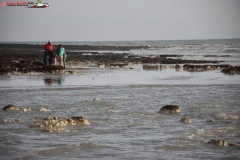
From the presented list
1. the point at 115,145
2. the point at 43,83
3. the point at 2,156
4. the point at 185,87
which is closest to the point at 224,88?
the point at 185,87

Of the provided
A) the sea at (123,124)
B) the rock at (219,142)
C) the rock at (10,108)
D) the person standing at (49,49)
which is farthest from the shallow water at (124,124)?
the person standing at (49,49)

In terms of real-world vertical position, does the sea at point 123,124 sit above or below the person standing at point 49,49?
below

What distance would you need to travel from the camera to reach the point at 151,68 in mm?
32219

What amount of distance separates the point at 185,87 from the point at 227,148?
1095cm

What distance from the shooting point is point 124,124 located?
33.6ft

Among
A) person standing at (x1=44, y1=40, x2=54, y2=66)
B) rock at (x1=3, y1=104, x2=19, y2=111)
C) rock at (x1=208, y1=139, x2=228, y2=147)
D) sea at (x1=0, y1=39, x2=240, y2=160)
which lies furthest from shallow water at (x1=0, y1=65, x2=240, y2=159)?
person standing at (x1=44, y1=40, x2=54, y2=66)

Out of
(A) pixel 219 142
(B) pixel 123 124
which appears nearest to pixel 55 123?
(B) pixel 123 124

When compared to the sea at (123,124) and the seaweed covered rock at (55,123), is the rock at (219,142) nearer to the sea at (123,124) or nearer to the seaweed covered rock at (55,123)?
the sea at (123,124)

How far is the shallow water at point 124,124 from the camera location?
7.62 metres

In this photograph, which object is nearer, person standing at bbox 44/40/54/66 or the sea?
the sea

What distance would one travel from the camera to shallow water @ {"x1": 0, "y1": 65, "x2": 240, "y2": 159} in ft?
25.0

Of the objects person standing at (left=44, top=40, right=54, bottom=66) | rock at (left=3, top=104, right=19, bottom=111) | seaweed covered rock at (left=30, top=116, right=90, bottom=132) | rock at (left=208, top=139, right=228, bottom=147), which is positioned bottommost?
rock at (left=3, top=104, right=19, bottom=111)

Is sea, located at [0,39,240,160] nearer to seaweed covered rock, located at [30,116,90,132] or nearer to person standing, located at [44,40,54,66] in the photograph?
seaweed covered rock, located at [30,116,90,132]

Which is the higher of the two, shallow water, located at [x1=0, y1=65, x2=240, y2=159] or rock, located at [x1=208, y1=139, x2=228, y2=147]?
rock, located at [x1=208, y1=139, x2=228, y2=147]
